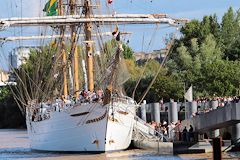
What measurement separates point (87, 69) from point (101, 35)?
300 cm

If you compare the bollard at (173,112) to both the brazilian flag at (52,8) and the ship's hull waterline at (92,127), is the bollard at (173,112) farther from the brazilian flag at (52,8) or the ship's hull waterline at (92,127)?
the brazilian flag at (52,8)

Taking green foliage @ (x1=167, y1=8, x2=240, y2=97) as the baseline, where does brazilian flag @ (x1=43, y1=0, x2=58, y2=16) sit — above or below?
above

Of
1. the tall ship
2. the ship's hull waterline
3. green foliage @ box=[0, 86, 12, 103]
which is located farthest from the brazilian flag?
green foliage @ box=[0, 86, 12, 103]

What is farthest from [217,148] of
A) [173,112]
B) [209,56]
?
[209,56]

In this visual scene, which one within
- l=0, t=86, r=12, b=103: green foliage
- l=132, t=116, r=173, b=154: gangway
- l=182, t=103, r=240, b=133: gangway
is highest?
l=0, t=86, r=12, b=103: green foliage

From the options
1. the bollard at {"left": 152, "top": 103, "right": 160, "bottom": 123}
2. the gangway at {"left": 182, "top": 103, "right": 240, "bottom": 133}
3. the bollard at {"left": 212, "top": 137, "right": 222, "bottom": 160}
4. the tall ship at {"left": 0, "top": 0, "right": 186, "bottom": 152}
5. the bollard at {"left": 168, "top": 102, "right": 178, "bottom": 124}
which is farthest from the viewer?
the bollard at {"left": 152, "top": 103, "right": 160, "bottom": 123}

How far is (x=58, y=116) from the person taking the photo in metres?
57.5

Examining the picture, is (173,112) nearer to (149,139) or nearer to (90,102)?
(149,139)

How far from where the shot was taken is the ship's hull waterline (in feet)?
175

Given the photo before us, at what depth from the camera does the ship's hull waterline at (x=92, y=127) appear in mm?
53438

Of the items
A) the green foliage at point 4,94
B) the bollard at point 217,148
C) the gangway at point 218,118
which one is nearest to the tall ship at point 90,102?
the gangway at point 218,118

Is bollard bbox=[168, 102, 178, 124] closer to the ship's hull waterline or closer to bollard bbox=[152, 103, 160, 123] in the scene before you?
bollard bbox=[152, 103, 160, 123]

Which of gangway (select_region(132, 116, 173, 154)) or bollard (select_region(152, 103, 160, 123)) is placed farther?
bollard (select_region(152, 103, 160, 123))

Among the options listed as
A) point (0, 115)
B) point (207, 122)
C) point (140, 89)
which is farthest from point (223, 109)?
point (0, 115)
